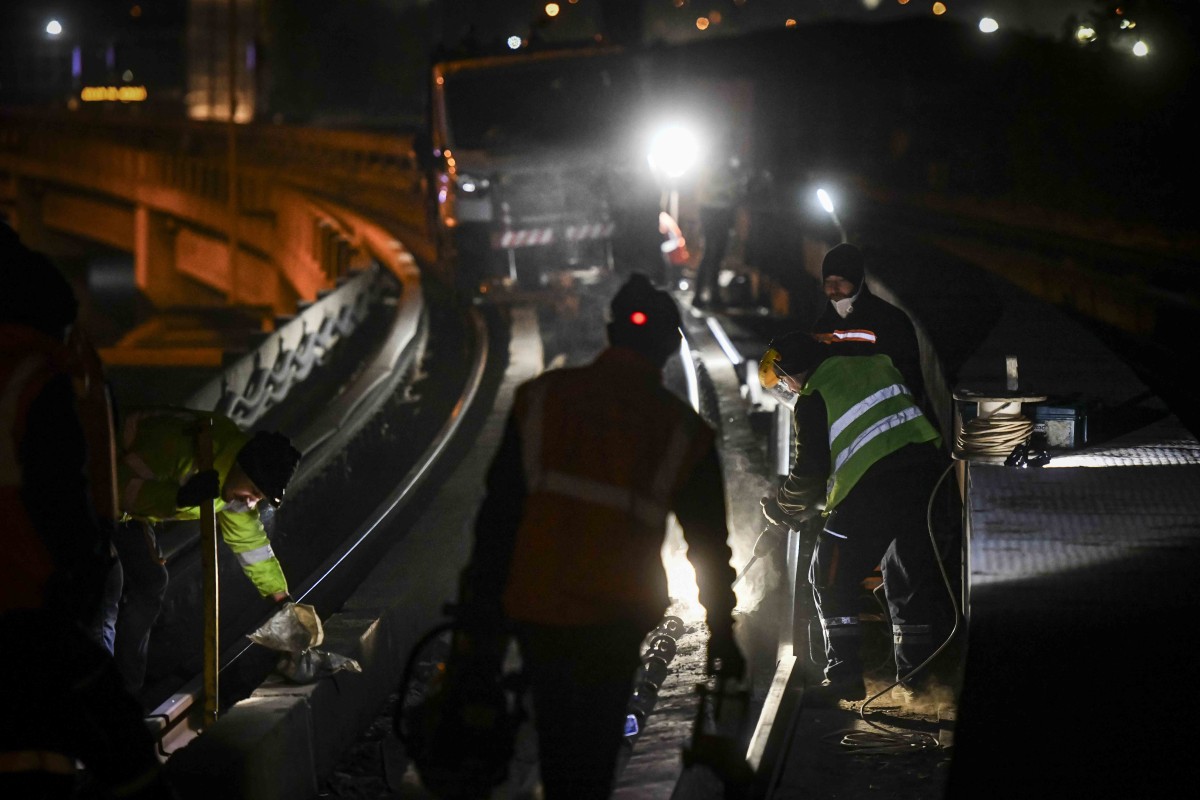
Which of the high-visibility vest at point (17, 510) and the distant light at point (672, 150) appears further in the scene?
the distant light at point (672, 150)

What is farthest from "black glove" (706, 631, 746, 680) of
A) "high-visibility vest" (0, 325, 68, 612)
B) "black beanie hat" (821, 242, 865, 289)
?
"black beanie hat" (821, 242, 865, 289)

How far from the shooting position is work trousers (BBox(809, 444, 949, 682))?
5.93 meters

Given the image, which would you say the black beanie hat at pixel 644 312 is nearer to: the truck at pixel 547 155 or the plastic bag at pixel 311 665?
the plastic bag at pixel 311 665

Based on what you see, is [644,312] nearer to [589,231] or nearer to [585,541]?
[585,541]

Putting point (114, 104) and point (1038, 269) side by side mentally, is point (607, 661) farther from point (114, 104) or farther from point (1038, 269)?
→ point (114, 104)

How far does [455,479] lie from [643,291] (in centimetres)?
661

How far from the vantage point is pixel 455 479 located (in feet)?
34.2

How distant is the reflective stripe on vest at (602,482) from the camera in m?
3.67

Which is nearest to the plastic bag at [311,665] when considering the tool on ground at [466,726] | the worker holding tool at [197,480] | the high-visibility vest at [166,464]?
the worker holding tool at [197,480]

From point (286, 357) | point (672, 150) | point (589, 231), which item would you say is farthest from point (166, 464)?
point (672, 150)

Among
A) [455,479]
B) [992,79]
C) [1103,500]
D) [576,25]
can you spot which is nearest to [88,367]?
[1103,500]

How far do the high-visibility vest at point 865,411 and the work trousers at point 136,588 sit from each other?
2.80 metres

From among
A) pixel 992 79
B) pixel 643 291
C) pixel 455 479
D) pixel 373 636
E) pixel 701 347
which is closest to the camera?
pixel 643 291

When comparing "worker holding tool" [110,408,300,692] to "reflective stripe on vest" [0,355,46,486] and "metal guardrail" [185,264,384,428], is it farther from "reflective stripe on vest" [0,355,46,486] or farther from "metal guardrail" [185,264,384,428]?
"metal guardrail" [185,264,384,428]
